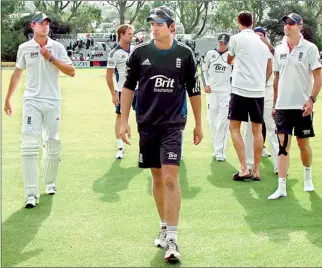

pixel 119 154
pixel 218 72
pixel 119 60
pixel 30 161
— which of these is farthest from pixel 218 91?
pixel 30 161

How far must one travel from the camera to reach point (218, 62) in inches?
382

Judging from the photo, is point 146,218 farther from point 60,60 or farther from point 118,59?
point 118,59

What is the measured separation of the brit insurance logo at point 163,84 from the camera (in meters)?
5.20

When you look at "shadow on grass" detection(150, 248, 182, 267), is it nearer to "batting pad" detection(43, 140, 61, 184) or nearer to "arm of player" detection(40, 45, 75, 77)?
"batting pad" detection(43, 140, 61, 184)

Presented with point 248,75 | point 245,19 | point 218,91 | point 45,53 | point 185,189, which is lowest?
point 185,189

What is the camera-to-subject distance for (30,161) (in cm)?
677

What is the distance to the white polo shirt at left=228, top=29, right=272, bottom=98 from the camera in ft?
25.4

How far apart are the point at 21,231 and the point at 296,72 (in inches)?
139

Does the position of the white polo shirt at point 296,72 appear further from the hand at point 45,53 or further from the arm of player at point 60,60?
the hand at point 45,53

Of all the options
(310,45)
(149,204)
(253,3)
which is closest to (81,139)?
(149,204)

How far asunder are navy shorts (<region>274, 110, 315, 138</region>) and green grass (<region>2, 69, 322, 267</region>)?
29.9 inches

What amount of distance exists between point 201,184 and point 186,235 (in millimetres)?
2249

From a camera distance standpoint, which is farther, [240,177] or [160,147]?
[240,177]

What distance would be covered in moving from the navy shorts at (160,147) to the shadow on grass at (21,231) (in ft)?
4.06
